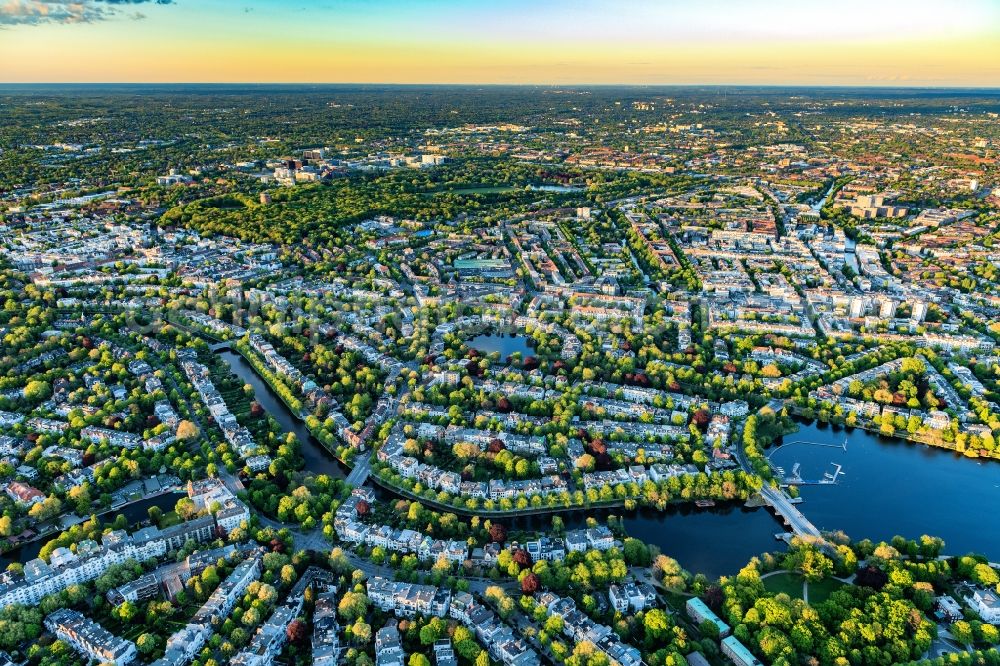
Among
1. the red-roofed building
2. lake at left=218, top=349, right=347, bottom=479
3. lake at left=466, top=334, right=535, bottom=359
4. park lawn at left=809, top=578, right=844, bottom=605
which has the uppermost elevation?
lake at left=466, top=334, right=535, bottom=359

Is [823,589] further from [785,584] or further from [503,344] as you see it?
[503,344]

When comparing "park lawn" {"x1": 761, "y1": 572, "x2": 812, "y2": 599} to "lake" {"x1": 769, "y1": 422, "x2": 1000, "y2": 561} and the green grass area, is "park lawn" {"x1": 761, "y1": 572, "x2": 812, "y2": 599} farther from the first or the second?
"lake" {"x1": 769, "y1": 422, "x2": 1000, "y2": 561}

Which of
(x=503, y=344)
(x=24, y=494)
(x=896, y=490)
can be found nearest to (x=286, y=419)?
(x=24, y=494)

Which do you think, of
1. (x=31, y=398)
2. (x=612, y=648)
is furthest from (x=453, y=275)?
(x=612, y=648)

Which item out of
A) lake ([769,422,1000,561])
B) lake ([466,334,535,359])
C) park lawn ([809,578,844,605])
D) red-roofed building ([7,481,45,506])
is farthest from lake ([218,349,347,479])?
lake ([769,422,1000,561])

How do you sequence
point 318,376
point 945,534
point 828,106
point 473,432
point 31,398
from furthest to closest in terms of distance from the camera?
1. point 828,106
2. point 318,376
3. point 31,398
4. point 473,432
5. point 945,534

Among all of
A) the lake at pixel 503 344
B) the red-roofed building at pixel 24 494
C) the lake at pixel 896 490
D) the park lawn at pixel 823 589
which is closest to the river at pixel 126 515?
the red-roofed building at pixel 24 494

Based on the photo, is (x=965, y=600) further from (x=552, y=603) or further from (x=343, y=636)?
(x=343, y=636)

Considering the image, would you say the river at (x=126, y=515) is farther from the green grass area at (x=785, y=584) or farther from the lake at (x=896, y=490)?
the lake at (x=896, y=490)
